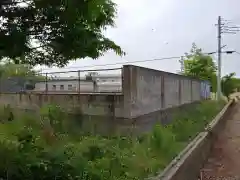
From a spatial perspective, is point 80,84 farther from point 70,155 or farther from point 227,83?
point 227,83

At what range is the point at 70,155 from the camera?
503cm

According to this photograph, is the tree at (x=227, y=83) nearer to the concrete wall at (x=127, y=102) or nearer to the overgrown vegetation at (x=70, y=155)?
the concrete wall at (x=127, y=102)

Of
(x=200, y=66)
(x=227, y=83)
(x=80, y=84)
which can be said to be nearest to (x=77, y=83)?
(x=80, y=84)

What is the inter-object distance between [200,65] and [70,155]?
39.3 metres

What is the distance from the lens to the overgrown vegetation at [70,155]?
Answer: 3.85 metres

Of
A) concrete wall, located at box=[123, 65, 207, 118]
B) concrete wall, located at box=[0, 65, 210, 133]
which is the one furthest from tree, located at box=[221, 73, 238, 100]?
concrete wall, located at box=[0, 65, 210, 133]

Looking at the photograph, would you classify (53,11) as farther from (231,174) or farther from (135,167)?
(231,174)

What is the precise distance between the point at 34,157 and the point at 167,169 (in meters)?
2.74

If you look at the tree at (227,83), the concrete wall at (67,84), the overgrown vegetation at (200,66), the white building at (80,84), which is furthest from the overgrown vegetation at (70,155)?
the tree at (227,83)

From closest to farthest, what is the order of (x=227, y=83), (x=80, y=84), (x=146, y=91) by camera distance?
(x=146, y=91), (x=80, y=84), (x=227, y=83)

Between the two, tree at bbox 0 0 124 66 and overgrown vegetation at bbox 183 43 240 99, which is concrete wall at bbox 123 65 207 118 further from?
overgrown vegetation at bbox 183 43 240 99

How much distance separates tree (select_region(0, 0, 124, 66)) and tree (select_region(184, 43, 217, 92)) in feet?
126

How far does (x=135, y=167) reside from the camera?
5.98m

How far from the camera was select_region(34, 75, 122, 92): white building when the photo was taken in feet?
41.3
